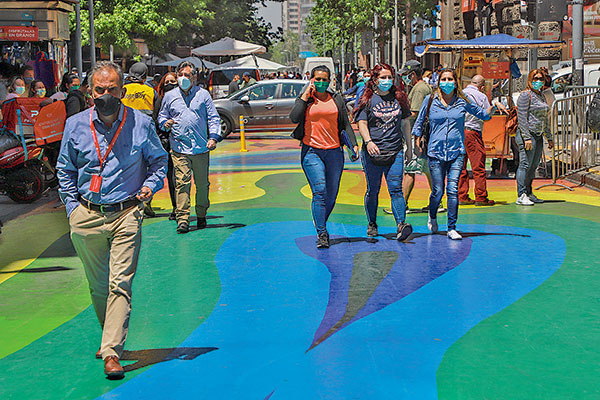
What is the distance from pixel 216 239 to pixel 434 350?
4479mm

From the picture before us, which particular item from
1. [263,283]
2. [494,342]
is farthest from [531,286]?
[263,283]

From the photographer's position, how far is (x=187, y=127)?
973 centimetres

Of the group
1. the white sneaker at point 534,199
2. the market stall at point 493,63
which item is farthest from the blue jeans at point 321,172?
the market stall at point 493,63

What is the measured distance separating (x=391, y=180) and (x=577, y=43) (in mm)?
8751

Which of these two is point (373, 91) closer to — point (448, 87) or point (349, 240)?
point (448, 87)

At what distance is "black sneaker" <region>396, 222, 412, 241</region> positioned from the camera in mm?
9117

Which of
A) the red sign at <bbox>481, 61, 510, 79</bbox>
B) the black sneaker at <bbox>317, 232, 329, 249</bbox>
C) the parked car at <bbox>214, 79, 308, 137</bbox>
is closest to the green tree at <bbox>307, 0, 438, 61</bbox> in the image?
the parked car at <bbox>214, 79, 308, 137</bbox>

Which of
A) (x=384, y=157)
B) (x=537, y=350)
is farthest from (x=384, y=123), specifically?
(x=537, y=350)

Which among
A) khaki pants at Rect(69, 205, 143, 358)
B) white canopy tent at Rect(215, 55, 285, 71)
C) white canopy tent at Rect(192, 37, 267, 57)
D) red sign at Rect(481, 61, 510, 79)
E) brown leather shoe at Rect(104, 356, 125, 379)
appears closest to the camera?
brown leather shoe at Rect(104, 356, 125, 379)

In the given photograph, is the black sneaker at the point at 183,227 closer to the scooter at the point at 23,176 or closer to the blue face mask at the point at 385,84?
the blue face mask at the point at 385,84

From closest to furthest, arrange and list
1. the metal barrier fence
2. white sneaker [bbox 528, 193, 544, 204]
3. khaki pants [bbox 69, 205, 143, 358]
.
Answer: khaki pants [bbox 69, 205, 143, 358] < white sneaker [bbox 528, 193, 544, 204] < the metal barrier fence

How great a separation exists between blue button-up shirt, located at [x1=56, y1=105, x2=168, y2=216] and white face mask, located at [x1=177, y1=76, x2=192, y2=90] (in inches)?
173

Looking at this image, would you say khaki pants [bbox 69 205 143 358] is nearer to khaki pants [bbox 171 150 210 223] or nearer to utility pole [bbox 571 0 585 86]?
khaki pants [bbox 171 150 210 223]

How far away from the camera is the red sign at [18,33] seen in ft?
66.8
